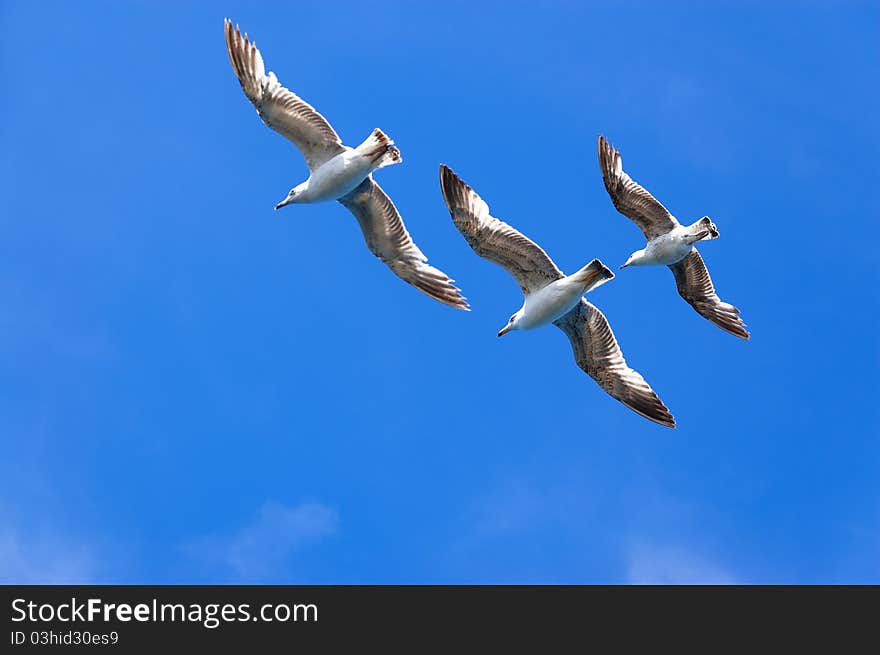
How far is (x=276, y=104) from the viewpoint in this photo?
28047 millimetres

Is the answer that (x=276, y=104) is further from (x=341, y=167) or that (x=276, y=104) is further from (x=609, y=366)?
(x=609, y=366)

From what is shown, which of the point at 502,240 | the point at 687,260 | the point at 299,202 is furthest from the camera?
the point at 687,260

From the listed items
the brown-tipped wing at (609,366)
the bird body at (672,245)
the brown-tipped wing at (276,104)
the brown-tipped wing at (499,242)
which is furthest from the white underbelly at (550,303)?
the brown-tipped wing at (276,104)

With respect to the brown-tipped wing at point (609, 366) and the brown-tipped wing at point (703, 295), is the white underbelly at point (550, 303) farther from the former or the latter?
the brown-tipped wing at point (703, 295)

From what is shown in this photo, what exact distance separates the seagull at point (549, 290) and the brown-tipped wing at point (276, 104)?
265 cm

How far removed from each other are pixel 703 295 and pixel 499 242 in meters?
7.38

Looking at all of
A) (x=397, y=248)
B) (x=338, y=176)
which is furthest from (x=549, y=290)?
(x=338, y=176)

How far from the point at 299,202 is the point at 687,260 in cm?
941

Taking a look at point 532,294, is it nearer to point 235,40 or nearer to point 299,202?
point 299,202

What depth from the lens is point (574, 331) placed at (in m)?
28.8

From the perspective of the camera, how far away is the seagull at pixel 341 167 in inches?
1102
